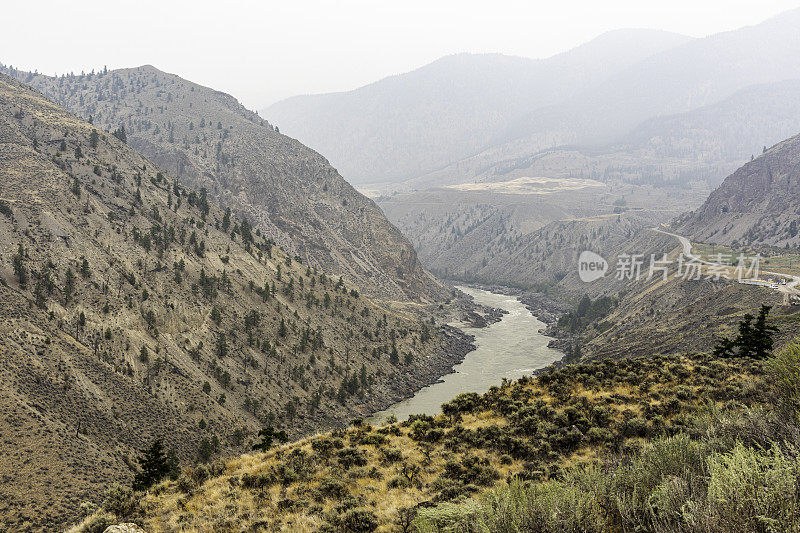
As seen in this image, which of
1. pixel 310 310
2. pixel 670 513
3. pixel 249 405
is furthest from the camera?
pixel 310 310

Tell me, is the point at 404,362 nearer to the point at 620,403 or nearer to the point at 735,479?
the point at 620,403

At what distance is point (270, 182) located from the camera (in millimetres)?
141000

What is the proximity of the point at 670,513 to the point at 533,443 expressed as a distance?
483 inches

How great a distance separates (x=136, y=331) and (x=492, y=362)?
2331 inches

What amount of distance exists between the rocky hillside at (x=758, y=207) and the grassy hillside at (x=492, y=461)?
123 m

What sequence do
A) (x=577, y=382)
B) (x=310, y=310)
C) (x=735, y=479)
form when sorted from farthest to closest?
(x=310, y=310)
(x=577, y=382)
(x=735, y=479)

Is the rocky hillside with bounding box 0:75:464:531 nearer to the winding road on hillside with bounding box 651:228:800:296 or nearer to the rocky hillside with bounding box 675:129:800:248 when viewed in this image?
the winding road on hillside with bounding box 651:228:800:296

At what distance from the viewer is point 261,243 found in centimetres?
9662

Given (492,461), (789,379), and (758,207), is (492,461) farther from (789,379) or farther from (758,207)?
(758,207)

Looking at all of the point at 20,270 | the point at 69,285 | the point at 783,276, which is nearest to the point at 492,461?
the point at 69,285

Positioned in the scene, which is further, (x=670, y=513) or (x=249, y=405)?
(x=249, y=405)

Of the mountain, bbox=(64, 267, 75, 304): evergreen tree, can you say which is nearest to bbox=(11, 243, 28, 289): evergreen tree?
bbox=(64, 267, 75, 304): evergreen tree

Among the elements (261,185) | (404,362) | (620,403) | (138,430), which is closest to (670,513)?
(620,403)

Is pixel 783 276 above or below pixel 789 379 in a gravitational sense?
below
